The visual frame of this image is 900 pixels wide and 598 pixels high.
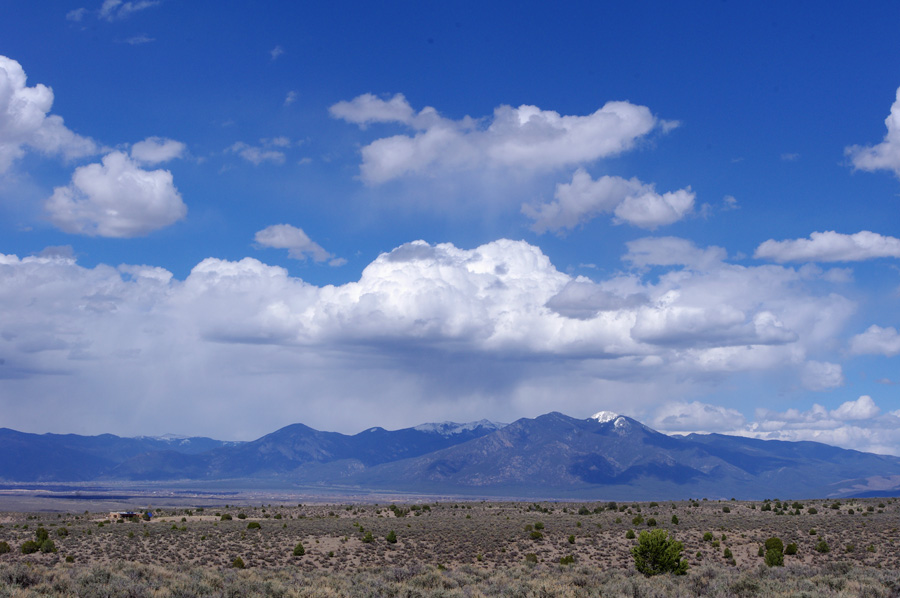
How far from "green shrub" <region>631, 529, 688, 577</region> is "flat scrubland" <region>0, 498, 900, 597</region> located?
4.11 feet

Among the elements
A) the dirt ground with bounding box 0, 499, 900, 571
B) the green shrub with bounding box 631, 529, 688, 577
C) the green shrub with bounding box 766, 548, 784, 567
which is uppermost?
the green shrub with bounding box 631, 529, 688, 577

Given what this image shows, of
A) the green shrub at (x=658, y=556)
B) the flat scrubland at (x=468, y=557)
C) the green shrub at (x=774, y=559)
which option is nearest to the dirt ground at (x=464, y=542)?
the flat scrubland at (x=468, y=557)

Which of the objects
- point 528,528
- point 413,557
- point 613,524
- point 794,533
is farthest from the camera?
point 613,524

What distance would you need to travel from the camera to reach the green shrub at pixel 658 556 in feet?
129

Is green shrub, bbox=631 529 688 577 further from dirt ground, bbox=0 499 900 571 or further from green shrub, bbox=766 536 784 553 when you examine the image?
green shrub, bbox=766 536 784 553

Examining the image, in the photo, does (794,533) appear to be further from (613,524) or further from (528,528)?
(528,528)

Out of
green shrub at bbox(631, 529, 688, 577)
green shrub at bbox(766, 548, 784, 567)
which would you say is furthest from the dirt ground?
green shrub at bbox(631, 529, 688, 577)

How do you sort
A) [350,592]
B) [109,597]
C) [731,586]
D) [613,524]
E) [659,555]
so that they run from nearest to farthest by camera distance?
[109,597]
[350,592]
[731,586]
[659,555]
[613,524]

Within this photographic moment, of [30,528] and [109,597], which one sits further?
[30,528]

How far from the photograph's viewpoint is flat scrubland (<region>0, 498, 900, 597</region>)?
2859 centimetres

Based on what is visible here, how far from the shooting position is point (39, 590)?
997 inches

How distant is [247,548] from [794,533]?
42846mm

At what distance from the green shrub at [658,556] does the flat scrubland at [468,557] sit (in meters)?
1.25

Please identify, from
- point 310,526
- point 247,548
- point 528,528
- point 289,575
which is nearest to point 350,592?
point 289,575
